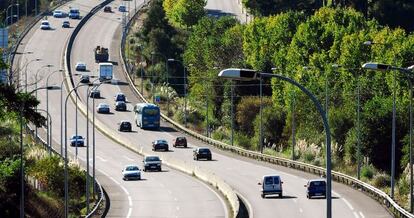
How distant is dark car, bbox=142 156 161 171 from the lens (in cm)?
11100

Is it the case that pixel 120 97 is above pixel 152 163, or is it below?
above

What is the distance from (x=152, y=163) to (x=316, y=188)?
93.7 feet

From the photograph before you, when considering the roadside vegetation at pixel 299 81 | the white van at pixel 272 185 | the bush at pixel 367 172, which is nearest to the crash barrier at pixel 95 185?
the white van at pixel 272 185

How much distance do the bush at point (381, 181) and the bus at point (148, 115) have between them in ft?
149

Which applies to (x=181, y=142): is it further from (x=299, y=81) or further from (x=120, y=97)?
(x=120, y=97)

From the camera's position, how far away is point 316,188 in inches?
3322

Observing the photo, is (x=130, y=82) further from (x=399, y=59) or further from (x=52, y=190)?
(x=52, y=190)

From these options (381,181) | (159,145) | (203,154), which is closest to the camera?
(381,181)

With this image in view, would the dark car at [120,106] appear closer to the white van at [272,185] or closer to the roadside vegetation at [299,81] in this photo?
the roadside vegetation at [299,81]

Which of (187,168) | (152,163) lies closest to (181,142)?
(152,163)

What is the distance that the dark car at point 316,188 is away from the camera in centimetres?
8431

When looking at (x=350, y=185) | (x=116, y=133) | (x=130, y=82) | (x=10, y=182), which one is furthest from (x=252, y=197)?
(x=130, y=82)

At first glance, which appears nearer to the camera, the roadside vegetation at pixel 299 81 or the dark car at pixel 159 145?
the roadside vegetation at pixel 299 81

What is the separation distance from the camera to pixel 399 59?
402 feet
